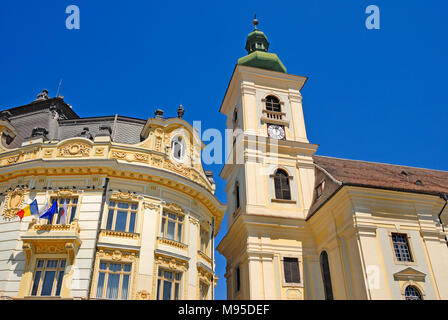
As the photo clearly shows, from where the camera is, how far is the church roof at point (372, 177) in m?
23.4

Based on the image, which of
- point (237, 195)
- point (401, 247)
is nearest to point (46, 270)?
point (237, 195)

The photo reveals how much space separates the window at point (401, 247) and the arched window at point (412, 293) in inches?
62.8

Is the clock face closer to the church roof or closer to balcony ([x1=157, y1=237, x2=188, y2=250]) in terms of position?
the church roof

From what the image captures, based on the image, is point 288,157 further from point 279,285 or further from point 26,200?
point 26,200

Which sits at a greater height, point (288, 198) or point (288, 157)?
point (288, 157)

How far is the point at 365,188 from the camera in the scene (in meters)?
21.9

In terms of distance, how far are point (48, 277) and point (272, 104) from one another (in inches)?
826

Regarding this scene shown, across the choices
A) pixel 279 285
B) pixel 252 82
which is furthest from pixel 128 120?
pixel 279 285

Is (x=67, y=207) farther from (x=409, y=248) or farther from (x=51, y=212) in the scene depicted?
(x=409, y=248)

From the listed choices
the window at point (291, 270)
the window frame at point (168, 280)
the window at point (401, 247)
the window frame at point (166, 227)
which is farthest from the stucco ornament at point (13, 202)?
the window at point (401, 247)

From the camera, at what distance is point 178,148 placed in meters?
26.0

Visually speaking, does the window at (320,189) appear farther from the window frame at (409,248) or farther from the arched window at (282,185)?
the window frame at (409,248)

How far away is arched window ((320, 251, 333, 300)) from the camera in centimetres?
2323
